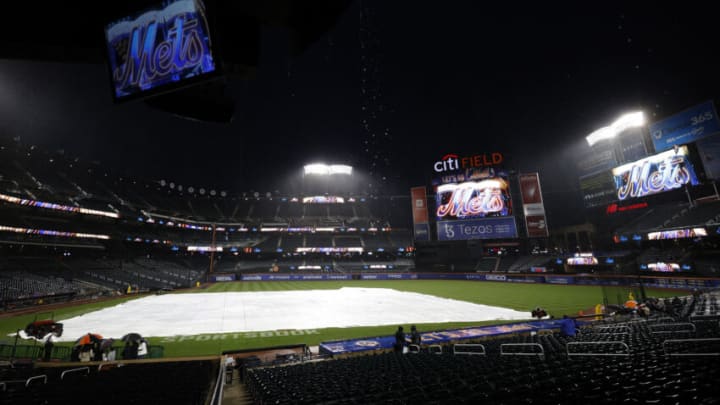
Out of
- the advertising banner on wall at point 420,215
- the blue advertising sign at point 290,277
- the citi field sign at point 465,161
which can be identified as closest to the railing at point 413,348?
the advertising banner on wall at point 420,215

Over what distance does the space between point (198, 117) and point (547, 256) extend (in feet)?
180

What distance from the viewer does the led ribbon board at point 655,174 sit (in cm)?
3152

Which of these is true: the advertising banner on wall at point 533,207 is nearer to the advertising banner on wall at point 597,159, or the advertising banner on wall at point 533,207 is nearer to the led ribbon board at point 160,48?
the advertising banner on wall at point 597,159

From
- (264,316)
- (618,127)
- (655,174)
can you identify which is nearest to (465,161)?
(618,127)

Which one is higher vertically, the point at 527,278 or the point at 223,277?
the point at 223,277

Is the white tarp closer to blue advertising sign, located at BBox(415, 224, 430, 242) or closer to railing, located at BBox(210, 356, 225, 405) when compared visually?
railing, located at BBox(210, 356, 225, 405)

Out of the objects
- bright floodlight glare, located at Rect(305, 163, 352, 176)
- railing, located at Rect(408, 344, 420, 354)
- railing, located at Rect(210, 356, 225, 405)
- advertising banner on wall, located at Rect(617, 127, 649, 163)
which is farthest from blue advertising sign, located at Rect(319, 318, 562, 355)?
bright floodlight glare, located at Rect(305, 163, 352, 176)

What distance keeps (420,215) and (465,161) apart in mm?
12169

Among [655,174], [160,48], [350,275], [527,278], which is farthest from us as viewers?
[350,275]

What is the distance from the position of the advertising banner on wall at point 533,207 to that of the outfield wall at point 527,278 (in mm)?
6817

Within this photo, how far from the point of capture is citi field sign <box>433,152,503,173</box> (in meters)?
47.3

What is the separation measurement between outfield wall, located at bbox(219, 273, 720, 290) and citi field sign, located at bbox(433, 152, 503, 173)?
60.3 ft

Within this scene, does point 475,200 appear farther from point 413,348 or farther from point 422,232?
point 413,348

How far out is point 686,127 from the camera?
30922 mm
